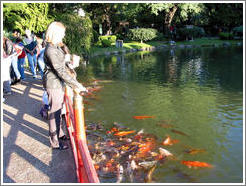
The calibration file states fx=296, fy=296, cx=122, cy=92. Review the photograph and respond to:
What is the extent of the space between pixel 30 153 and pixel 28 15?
21876mm

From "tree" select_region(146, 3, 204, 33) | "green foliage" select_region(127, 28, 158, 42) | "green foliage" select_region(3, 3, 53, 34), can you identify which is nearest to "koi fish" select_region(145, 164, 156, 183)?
"green foliage" select_region(3, 3, 53, 34)

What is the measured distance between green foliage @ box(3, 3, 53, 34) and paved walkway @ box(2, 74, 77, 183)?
1791cm

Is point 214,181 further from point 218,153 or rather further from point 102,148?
point 102,148

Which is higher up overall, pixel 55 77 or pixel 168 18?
pixel 168 18

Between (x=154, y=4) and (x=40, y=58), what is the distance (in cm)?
2792

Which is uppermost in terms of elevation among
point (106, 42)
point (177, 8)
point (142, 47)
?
point (177, 8)

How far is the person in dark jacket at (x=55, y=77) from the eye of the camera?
455cm

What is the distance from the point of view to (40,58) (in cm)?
929

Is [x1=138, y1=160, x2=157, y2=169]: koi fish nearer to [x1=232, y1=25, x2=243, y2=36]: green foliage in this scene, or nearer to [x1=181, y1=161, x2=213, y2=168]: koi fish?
[x1=181, y1=161, x2=213, y2=168]: koi fish

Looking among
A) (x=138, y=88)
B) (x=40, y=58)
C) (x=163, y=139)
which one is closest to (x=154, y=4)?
(x=138, y=88)

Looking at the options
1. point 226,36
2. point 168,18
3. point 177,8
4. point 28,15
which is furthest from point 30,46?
point 226,36

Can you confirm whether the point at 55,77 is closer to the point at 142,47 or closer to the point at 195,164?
the point at 195,164

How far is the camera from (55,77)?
15.7 ft

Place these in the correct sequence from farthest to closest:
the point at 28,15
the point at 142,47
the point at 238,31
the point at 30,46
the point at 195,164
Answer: the point at 238,31 < the point at 142,47 < the point at 28,15 < the point at 30,46 < the point at 195,164
